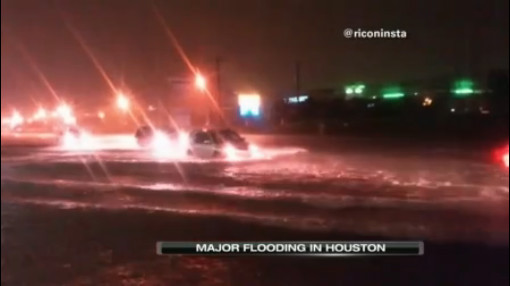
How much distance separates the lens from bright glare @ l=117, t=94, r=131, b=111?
314cm

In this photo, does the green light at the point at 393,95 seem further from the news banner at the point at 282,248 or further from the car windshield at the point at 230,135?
the car windshield at the point at 230,135

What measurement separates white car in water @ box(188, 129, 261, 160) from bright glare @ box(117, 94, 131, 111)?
1.23 m

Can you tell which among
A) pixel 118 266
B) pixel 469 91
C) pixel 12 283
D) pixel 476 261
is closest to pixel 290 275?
pixel 118 266

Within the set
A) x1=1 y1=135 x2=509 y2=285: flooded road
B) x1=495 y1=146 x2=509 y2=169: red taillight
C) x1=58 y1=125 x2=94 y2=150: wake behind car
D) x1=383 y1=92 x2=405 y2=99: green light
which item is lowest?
x1=1 y1=135 x2=509 y2=285: flooded road

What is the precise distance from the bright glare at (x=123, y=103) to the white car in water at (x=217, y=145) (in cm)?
Result: 123

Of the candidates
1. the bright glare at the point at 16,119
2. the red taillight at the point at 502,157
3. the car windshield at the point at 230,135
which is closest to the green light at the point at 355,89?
the car windshield at the point at 230,135

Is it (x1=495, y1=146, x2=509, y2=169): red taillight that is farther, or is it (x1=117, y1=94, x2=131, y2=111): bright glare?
(x1=495, y1=146, x2=509, y2=169): red taillight

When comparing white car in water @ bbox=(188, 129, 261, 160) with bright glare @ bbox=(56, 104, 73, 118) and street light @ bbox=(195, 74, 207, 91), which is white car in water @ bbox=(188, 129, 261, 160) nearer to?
street light @ bbox=(195, 74, 207, 91)

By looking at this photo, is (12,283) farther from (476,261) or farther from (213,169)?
(476,261)

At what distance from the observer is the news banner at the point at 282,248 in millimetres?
2465

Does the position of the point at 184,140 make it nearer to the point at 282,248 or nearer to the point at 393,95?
the point at 393,95

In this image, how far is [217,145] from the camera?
4.80 meters

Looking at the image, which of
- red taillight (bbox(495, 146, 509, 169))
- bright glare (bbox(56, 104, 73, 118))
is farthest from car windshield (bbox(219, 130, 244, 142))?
red taillight (bbox(495, 146, 509, 169))

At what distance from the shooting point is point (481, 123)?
6387 mm
